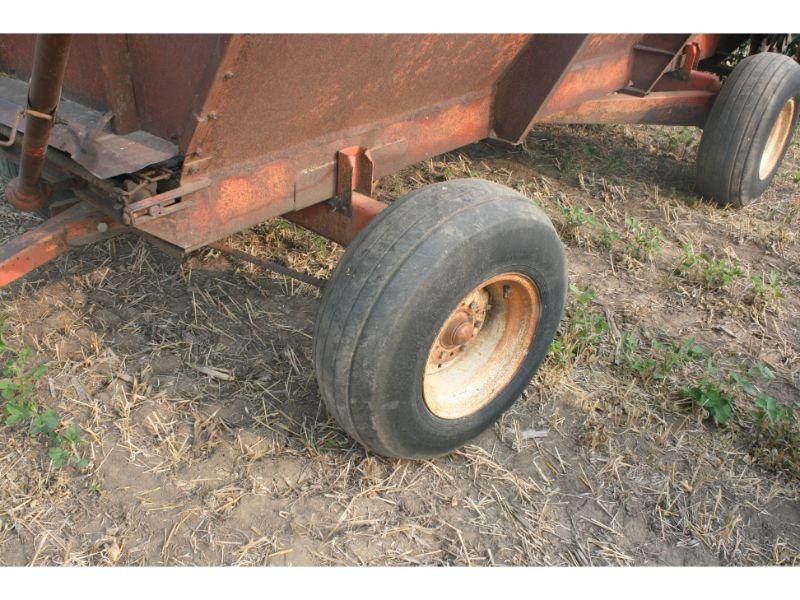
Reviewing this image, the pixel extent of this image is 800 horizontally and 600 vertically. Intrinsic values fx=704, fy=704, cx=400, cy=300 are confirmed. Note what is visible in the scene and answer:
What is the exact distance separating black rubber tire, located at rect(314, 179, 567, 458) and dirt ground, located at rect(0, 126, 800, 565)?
1.08 feet

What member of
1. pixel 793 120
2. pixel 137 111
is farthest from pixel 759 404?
pixel 793 120

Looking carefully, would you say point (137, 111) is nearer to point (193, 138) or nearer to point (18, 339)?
point (193, 138)

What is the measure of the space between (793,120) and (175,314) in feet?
13.6

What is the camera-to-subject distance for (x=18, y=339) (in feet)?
9.36

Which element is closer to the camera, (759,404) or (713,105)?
(759,404)

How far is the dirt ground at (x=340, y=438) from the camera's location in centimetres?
228

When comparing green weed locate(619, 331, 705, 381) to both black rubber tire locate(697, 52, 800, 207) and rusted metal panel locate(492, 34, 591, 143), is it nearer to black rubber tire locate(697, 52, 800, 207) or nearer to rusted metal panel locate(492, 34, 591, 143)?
rusted metal panel locate(492, 34, 591, 143)

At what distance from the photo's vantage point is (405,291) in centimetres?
204

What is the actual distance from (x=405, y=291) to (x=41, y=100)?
1.07 metres

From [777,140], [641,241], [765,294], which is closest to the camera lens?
[765,294]

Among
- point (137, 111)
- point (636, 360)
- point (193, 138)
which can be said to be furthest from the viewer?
point (636, 360)

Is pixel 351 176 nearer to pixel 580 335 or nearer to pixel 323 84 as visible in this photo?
pixel 323 84

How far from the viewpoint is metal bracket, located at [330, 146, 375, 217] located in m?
2.48

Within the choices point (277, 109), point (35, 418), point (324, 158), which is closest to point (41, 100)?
point (277, 109)
